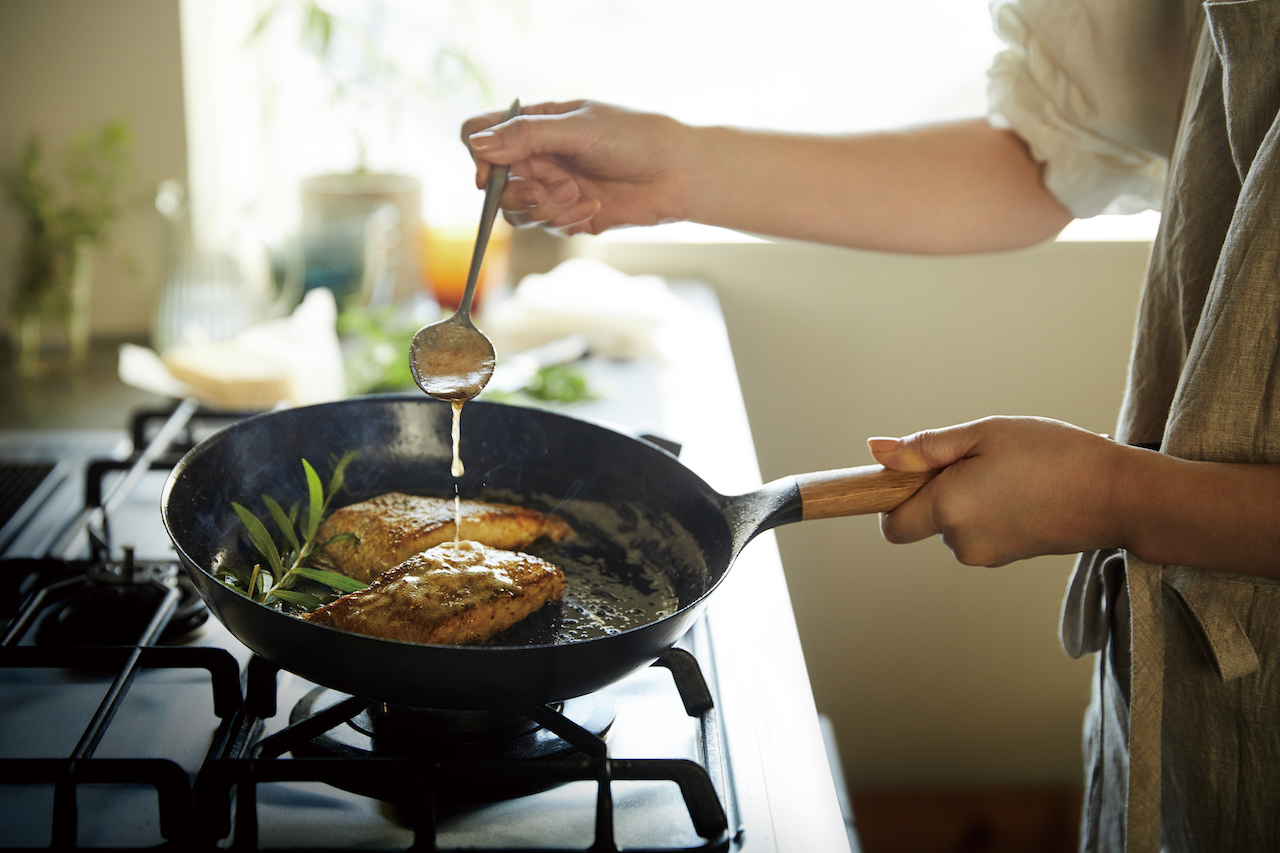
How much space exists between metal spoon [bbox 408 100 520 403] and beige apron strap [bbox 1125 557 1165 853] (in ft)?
2.12

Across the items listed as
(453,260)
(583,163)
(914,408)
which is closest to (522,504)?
(583,163)

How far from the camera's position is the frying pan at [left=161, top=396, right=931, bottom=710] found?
0.68 m

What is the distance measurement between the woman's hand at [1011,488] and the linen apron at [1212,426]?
7 centimetres

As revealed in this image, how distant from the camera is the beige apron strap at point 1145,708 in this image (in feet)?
2.76

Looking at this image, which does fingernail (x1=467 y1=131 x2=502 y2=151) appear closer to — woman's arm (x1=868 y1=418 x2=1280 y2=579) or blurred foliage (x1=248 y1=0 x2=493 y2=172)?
woman's arm (x1=868 y1=418 x2=1280 y2=579)

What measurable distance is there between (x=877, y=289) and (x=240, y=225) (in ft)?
4.16

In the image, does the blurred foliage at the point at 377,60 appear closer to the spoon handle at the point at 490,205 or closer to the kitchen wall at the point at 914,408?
the kitchen wall at the point at 914,408

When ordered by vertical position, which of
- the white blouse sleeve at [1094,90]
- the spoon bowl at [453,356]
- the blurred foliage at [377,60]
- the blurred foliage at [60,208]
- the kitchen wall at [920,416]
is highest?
the blurred foliage at [377,60]

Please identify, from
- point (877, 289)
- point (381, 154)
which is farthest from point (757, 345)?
point (381, 154)

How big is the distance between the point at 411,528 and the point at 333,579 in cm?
15

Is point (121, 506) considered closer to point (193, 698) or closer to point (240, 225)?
point (193, 698)

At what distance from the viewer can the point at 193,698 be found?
872 mm

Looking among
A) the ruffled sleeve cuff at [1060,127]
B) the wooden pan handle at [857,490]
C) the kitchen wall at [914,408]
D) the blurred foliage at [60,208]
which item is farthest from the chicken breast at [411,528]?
the kitchen wall at [914,408]

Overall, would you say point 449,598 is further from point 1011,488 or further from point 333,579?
point 1011,488
